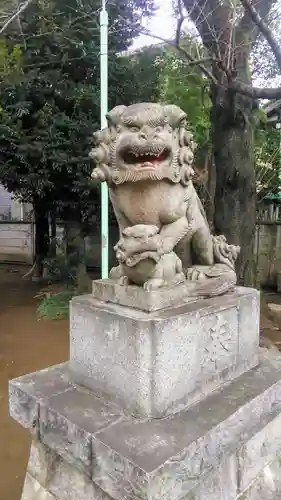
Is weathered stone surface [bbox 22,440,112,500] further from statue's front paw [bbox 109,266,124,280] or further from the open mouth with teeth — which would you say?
the open mouth with teeth

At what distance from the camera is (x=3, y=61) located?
→ 550cm

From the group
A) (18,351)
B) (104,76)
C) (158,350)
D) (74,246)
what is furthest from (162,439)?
(74,246)

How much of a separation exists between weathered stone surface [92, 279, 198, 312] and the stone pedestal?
15 mm

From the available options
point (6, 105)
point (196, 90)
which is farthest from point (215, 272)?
point (196, 90)

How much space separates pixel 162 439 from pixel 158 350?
1.05ft

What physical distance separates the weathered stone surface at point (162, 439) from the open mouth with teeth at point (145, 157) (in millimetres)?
1073

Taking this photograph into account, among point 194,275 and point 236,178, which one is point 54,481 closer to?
point 194,275

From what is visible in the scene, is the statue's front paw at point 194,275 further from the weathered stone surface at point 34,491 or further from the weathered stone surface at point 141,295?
the weathered stone surface at point 34,491

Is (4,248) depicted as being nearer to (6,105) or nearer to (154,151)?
(6,105)

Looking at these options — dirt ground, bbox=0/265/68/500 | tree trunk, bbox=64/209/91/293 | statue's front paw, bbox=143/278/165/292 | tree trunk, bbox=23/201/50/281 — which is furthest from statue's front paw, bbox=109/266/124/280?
tree trunk, bbox=23/201/50/281

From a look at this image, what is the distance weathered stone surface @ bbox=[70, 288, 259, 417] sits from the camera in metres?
1.55

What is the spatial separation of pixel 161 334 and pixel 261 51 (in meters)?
6.85

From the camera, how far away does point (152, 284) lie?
5.53ft

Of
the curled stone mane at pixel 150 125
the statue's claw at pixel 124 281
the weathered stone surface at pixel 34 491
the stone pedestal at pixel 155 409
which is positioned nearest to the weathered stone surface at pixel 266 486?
the stone pedestal at pixel 155 409
